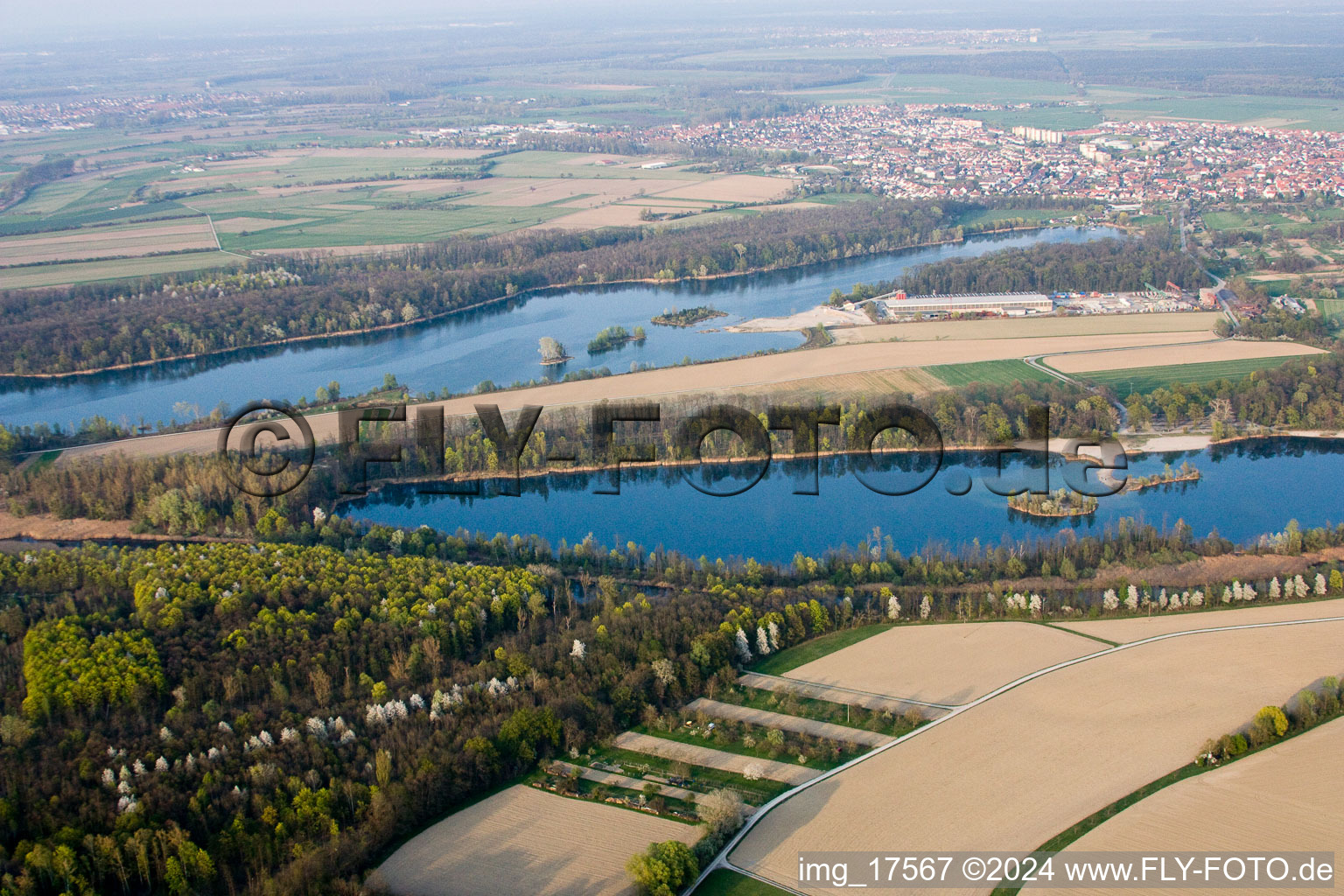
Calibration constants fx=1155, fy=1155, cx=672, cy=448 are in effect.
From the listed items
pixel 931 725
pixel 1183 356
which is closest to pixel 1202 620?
pixel 931 725

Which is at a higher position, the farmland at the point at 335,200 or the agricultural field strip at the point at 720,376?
the farmland at the point at 335,200

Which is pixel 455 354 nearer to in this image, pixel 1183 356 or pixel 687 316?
pixel 687 316

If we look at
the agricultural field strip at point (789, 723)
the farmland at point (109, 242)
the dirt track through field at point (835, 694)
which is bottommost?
the agricultural field strip at point (789, 723)

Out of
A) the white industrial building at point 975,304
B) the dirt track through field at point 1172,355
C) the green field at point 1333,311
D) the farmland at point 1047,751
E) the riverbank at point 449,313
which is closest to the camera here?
the farmland at point 1047,751


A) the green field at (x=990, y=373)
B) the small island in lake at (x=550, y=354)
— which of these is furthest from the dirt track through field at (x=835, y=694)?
the small island in lake at (x=550, y=354)

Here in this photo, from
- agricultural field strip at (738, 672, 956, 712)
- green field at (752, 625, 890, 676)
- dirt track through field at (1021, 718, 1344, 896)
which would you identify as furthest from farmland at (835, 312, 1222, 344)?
dirt track through field at (1021, 718, 1344, 896)

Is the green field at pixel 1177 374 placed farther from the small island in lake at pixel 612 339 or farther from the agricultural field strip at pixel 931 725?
the small island in lake at pixel 612 339

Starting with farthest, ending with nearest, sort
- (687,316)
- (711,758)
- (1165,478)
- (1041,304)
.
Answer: (687,316) → (1041,304) → (1165,478) → (711,758)

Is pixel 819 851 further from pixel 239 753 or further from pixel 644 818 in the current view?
pixel 239 753
